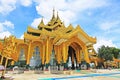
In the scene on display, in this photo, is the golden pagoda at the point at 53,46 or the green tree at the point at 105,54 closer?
the golden pagoda at the point at 53,46

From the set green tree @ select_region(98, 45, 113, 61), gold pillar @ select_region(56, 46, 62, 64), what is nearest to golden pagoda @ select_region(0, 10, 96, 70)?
gold pillar @ select_region(56, 46, 62, 64)

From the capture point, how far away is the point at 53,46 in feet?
88.7

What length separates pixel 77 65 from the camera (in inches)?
1172

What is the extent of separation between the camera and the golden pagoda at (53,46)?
24978mm

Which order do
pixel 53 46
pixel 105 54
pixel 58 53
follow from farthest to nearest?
pixel 105 54, pixel 53 46, pixel 58 53

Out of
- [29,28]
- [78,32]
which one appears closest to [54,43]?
[78,32]

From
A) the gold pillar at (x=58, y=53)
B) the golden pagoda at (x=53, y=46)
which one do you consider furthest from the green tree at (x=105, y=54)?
the gold pillar at (x=58, y=53)

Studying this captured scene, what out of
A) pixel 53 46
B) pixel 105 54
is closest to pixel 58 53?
pixel 53 46

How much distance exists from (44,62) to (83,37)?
7.36m

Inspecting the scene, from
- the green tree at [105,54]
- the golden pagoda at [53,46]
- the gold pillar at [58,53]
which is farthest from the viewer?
the green tree at [105,54]

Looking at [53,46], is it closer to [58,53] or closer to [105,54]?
[58,53]

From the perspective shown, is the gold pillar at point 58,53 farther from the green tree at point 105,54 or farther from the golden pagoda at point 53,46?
the green tree at point 105,54

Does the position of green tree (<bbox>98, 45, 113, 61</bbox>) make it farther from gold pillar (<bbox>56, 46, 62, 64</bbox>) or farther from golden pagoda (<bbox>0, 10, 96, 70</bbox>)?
gold pillar (<bbox>56, 46, 62, 64</bbox>)

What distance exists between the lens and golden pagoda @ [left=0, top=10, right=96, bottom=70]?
983 inches
